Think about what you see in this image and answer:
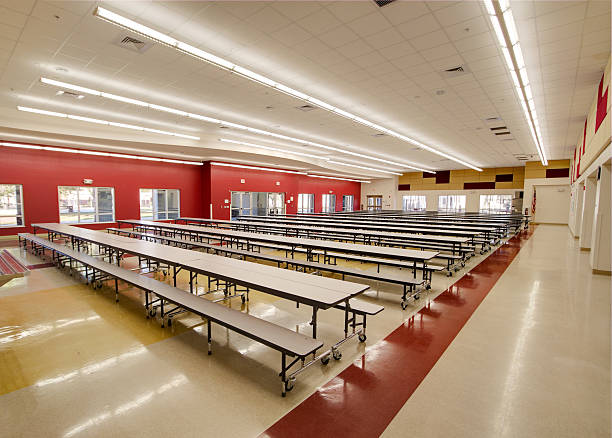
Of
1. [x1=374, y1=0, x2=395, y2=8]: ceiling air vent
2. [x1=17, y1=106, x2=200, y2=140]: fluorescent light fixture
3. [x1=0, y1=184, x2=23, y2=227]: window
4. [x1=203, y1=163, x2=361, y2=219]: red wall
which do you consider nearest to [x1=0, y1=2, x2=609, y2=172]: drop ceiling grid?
[x1=374, y1=0, x2=395, y2=8]: ceiling air vent

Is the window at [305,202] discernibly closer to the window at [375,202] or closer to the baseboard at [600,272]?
the window at [375,202]

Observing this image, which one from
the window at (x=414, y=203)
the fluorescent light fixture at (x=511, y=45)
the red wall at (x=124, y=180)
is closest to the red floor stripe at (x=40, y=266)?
the red wall at (x=124, y=180)

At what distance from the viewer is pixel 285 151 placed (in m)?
14.8

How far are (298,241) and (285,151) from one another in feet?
32.3

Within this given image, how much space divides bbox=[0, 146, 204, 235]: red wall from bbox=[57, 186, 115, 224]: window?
26 centimetres

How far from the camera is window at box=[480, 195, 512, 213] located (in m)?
22.7

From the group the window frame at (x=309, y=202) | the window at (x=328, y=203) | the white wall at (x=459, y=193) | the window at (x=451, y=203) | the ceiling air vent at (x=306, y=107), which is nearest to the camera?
the ceiling air vent at (x=306, y=107)

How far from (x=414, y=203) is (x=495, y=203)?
637 centimetres

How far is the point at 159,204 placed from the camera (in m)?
14.4

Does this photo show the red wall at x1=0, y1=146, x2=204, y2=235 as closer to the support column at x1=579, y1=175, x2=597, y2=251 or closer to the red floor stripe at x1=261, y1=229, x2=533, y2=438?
the red floor stripe at x1=261, y1=229, x2=533, y2=438

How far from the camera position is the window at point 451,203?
24.8 meters

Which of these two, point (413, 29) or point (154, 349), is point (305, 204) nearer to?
point (413, 29)

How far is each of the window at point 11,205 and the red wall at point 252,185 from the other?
703 cm

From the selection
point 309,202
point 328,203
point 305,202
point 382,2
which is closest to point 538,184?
point 328,203
